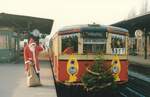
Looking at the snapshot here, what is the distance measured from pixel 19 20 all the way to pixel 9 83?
14.7 metres

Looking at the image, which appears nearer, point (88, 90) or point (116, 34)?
point (88, 90)

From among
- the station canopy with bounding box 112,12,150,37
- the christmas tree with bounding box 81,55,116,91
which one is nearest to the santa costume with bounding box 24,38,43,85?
the christmas tree with bounding box 81,55,116,91

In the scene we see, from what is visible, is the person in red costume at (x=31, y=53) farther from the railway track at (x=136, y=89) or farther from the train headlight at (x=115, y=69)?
the railway track at (x=136, y=89)

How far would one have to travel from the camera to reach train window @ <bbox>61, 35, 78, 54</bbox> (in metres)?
15.9

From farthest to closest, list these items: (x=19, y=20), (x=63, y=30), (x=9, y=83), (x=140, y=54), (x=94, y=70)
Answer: (x=140, y=54), (x=19, y=20), (x=9, y=83), (x=63, y=30), (x=94, y=70)

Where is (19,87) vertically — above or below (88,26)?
below

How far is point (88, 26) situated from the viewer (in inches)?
637

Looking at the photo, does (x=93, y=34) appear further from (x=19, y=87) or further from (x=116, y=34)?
(x=19, y=87)

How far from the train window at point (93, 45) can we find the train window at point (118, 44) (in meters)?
0.32

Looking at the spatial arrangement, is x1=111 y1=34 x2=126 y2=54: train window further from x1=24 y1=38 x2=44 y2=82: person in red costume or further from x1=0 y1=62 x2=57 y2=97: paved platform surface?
x1=24 y1=38 x2=44 y2=82: person in red costume

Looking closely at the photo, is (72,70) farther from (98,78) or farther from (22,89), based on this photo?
(22,89)

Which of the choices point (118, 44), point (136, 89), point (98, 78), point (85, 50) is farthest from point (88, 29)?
point (136, 89)

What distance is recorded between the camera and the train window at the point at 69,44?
52.1 ft

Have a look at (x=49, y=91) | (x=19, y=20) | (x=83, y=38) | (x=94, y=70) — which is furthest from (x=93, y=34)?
(x=19, y=20)
